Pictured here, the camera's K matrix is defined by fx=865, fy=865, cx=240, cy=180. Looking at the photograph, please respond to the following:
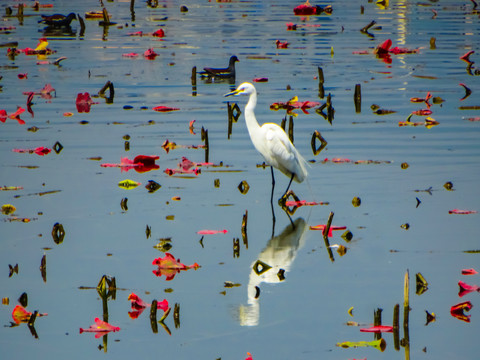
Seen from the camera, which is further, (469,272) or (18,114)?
(18,114)

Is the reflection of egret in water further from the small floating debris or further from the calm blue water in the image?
the small floating debris

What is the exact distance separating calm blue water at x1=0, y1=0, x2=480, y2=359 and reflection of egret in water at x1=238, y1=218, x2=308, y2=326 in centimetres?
2

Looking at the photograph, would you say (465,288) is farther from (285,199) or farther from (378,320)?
(285,199)

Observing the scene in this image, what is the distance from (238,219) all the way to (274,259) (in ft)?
4.53

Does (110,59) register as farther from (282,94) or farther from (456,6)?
(456,6)

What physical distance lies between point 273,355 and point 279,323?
63 centimetres

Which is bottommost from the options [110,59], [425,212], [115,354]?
[115,354]

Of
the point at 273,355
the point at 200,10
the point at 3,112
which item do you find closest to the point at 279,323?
the point at 273,355

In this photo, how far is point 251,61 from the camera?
25469 millimetres

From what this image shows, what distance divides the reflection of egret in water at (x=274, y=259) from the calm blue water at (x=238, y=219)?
2cm

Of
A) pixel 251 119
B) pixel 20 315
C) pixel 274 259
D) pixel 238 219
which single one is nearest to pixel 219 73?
pixel 251 119

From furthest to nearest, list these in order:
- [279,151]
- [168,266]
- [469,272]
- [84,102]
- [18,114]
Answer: [84,102] → [18,114] → [279,151] → [168,266] → [469,272]

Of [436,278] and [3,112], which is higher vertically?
[3,112]

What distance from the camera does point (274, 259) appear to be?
920 centimetres
